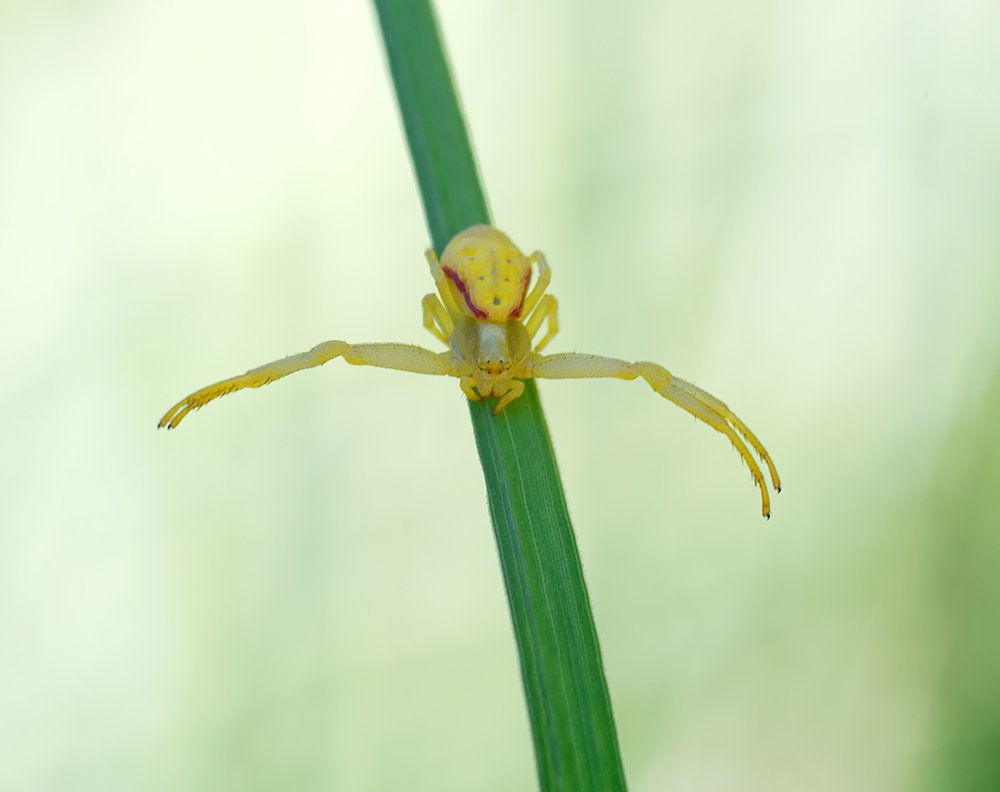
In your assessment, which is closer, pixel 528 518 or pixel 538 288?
pixel 528 518

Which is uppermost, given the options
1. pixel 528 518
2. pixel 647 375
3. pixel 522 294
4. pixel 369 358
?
pixel 522 294

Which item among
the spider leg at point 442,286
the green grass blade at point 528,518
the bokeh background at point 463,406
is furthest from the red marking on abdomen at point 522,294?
the bokeh background at point 463,406

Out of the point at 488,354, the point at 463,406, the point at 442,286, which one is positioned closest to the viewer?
the point at 488,354

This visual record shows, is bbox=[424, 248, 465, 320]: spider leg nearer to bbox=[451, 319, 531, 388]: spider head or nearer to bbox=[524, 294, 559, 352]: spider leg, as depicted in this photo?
bbox=[451, 319, 531, 388]: spider head

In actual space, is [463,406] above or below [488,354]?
above

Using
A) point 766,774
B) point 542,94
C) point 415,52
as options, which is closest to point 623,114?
point 542,94

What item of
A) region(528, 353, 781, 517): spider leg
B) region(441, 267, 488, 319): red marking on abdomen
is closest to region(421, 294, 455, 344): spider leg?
region(441, 267, 488, 319): red marking on abdomen

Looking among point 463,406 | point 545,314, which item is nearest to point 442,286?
point 545,314

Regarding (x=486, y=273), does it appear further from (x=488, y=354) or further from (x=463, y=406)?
(x=463, y=406)

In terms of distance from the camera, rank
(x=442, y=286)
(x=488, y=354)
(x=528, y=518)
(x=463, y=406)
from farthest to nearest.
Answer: (x=463, y=406), (x=442, y=286), (x=488, y=354), (x=528, y=518)
